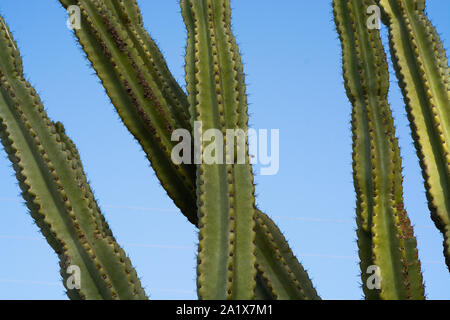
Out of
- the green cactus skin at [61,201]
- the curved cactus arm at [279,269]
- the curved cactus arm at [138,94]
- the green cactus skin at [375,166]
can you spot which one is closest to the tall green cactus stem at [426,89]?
the green cactus skin at [375,166]

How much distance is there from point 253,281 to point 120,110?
1761 millimetres

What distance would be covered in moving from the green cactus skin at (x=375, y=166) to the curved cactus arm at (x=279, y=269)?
1.36 feet

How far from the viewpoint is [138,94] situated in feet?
17.0

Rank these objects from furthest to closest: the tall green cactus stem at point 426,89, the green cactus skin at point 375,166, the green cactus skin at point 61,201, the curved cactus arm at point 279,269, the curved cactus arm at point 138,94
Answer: the curved cactus arm at point 138,94, the tall green cactus stem at point 426,89, the curved cactus arm at point 279,269, the green cactus skin at point 375,166, the green cactus skin at point 61,201

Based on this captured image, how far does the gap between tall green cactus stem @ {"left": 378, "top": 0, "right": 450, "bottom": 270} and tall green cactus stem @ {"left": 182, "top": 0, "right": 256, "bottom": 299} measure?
120cm

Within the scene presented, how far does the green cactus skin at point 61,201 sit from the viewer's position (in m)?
4.11

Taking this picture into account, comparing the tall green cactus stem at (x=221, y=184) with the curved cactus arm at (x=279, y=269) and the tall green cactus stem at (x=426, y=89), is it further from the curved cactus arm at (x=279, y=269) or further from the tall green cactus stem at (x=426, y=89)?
the tall green cactus stem at (x=426, y=89)

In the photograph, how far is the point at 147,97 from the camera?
518 cm

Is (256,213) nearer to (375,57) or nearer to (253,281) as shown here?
(253,281)

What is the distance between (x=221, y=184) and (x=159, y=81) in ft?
4.32

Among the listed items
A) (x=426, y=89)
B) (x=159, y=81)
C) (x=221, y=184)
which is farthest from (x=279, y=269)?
(x=159, y=81)

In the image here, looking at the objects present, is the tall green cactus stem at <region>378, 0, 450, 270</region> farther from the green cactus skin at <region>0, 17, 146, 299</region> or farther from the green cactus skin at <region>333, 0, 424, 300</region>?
the green cactus skin at <region>0, 17, 146, 299</region>
